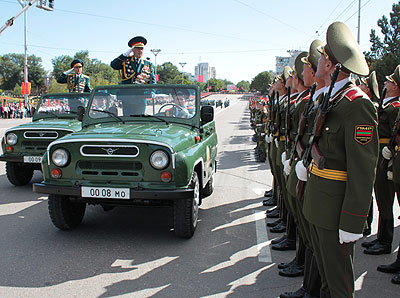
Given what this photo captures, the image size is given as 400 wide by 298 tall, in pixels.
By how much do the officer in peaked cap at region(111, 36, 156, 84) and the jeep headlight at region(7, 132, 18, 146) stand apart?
231 cm

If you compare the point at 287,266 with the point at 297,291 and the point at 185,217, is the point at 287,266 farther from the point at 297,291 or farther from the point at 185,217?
the point at 185,217

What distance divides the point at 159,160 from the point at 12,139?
4269 millimetres

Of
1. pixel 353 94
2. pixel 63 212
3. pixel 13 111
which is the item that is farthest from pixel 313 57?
pixel 13 111

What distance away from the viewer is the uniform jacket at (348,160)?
2.52 m

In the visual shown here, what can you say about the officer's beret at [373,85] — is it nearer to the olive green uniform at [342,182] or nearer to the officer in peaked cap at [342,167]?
the officer in peaked cap at [342,167]

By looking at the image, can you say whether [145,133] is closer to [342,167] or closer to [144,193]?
[144,193]

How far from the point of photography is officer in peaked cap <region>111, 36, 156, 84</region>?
25.2 feet

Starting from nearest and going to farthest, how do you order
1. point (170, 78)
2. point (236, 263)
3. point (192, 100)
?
point (236, 263) < point (192, 100) < point (170, 78)

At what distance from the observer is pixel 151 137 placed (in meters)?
4.67

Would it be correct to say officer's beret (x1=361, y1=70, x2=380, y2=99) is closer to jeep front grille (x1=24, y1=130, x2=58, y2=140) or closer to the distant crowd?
jeep front grille (x1=24, y1=130, x2=58, y2=140)

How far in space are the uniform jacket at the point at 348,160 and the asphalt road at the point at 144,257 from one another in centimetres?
136

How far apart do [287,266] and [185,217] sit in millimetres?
1337

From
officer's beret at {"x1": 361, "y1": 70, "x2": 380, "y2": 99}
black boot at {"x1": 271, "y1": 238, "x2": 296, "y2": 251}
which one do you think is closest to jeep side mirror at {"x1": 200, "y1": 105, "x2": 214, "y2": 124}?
black boot at {"x1": 271, "y1": 238, "x2": 296, "y2": 251}

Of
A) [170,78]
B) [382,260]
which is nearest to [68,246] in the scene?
[382,260]
